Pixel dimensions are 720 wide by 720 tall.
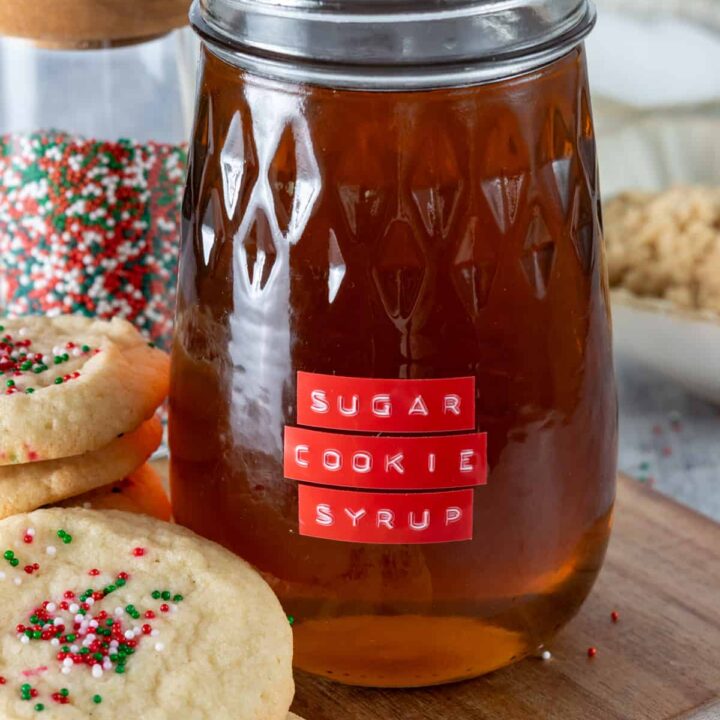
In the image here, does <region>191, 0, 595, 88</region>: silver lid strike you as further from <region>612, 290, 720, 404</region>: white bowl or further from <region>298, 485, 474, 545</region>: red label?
<region>612, 290, 720, 404</region>: white bowl

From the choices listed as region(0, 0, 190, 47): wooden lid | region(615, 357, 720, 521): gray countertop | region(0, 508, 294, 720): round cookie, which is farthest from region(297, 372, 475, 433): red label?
region(615, 357, 720, 521): gray countertop

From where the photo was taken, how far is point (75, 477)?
2.90 ft

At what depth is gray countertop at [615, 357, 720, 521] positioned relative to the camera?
145 cm

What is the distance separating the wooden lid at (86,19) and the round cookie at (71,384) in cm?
24

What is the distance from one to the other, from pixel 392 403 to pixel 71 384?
231 millimetres

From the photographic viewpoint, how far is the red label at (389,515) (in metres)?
0.83

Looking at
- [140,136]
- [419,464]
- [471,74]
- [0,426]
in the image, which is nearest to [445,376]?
[419,464]

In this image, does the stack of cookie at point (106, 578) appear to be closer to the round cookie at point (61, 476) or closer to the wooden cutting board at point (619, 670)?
the round cookie at point (61, 476)

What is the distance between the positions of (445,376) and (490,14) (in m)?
0.22

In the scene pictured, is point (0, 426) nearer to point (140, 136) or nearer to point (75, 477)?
point (75, 477)

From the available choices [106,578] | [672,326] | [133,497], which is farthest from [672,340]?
[106,578]

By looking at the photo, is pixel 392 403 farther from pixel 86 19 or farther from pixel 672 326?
pixel 672 326

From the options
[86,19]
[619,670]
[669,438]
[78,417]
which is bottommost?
[669,438]

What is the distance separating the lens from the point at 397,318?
0.80 meters
